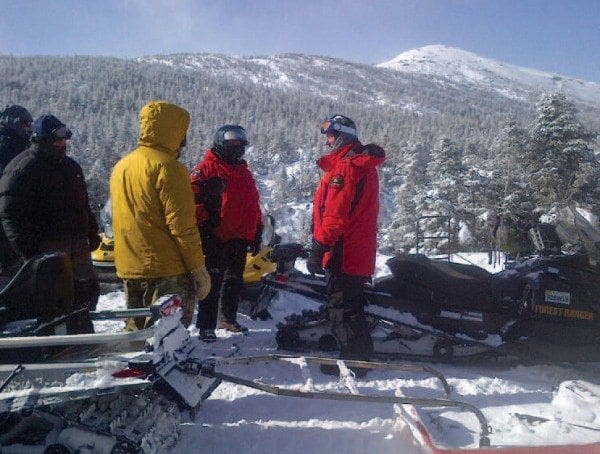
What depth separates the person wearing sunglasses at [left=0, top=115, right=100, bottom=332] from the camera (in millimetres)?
3480

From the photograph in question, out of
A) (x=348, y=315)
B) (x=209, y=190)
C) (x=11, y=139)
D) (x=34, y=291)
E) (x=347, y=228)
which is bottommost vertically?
(x=348, y=315)

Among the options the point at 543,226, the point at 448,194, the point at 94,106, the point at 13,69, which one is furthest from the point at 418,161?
the point at 13,69

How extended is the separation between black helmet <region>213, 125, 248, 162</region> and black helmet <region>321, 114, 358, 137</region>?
98cm

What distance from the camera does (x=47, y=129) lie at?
363 centimetres

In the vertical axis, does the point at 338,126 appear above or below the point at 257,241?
above

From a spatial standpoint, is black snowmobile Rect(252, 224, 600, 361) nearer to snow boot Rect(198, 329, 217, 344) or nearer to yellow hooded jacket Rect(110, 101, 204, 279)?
snow boot Rect(198, 329, 217, 344)

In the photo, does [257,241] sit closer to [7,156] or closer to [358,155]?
[358,155]

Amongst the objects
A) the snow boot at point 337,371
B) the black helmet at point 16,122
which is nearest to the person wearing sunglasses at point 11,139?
the black helmet at point 16,122

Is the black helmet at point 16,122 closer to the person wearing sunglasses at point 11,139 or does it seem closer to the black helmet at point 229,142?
the person wearing sunglasses at point 11,139

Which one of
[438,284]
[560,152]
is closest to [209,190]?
[438,284]

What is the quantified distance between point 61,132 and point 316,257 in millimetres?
2228

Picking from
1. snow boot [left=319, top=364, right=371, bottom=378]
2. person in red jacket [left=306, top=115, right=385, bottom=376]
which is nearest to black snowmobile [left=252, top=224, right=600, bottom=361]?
snow boot [left=319, top=364, right=371, bottom=378]

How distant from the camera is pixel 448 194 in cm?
3053

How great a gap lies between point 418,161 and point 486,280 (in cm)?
3747
